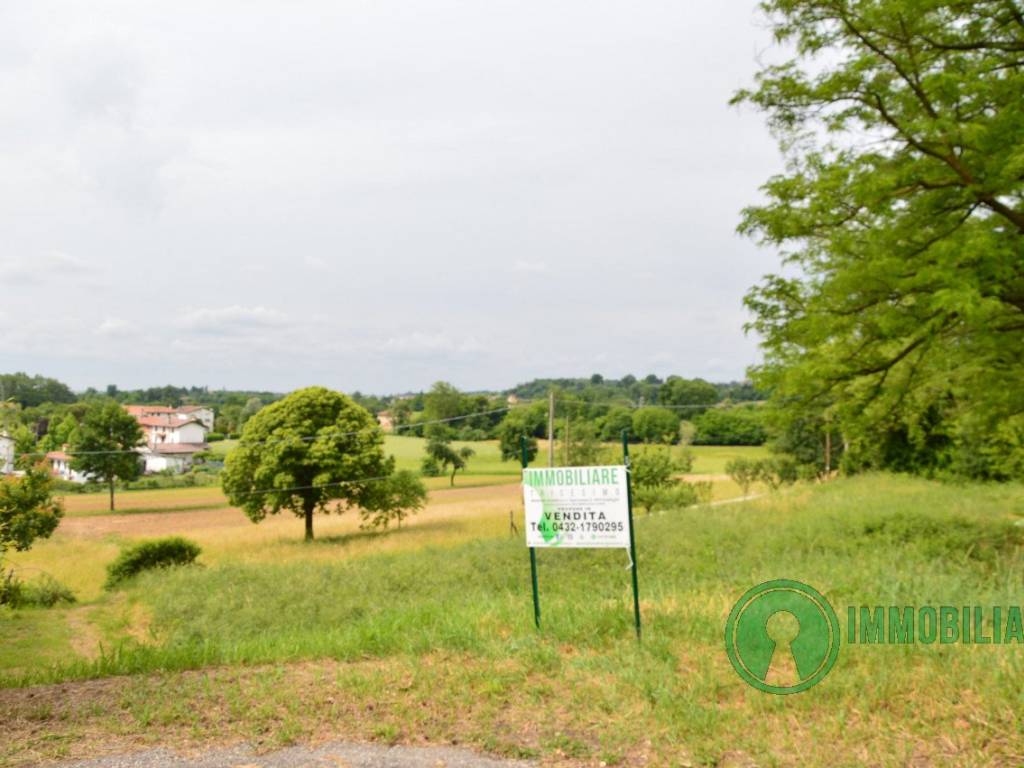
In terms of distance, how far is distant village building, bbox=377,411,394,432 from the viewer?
91.5ft

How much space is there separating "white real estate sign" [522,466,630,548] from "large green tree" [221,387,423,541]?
60.9ft

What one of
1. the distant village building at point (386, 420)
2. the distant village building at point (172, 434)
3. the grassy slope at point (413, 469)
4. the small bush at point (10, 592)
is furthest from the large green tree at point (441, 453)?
the small bush at point (10, 592)

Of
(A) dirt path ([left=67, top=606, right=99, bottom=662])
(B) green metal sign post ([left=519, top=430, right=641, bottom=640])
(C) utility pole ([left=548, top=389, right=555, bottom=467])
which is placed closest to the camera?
(B) green metal sign post ([left=519, top=430, right=641, bottom=640])

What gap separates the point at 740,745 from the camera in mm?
4117

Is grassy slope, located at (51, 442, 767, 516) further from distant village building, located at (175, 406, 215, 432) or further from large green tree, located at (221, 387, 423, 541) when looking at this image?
distant village building, located at (175, 406, 215, 432)

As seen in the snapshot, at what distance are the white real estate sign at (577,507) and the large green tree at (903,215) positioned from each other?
214 inches

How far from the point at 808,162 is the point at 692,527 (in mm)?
7842

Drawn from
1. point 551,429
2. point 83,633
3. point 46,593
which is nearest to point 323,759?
point 83,633

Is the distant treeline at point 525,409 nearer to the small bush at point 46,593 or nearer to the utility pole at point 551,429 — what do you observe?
the utility pole at point 551,429

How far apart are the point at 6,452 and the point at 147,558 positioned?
9087 mm

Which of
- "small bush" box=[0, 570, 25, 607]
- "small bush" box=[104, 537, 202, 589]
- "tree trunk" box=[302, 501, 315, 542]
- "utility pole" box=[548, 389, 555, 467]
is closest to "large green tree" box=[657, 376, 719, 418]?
"utility pole" box=[548, 389, 555, 467]

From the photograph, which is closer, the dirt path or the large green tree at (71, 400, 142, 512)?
the dirt path

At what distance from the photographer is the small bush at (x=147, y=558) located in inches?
723

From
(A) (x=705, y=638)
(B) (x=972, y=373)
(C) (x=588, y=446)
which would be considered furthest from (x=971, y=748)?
(C) (x=588, y=446)
